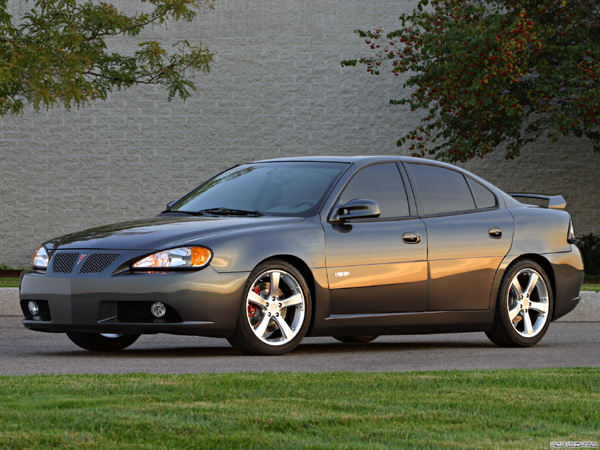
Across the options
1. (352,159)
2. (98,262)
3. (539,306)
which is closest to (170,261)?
(98,262)

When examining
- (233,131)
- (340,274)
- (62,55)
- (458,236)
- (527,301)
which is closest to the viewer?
(340,274)

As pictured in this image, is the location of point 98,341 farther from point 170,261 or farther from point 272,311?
point 272,311

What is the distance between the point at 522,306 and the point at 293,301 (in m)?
2.47

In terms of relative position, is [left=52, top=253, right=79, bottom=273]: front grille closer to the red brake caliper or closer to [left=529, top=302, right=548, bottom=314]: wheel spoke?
the red brake caliper

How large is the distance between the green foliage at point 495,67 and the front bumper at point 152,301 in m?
11.0

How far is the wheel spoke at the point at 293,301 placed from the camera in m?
8.62

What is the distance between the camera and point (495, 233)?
991 centimetres

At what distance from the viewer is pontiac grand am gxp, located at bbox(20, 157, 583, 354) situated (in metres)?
8.30

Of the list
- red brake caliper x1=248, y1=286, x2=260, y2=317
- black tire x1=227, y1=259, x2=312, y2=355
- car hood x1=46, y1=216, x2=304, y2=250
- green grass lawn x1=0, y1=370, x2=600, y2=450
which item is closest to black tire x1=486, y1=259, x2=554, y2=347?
black tire x1=227, y1=259, x2=312, y2=355

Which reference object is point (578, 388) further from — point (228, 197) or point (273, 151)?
point (273, 151)

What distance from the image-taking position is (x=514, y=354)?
9.43 m

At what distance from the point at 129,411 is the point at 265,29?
1750cm

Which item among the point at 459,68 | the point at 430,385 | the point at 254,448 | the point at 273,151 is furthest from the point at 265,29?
the point at 254,448

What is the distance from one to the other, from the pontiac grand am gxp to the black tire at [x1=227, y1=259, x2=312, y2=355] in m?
0.01
